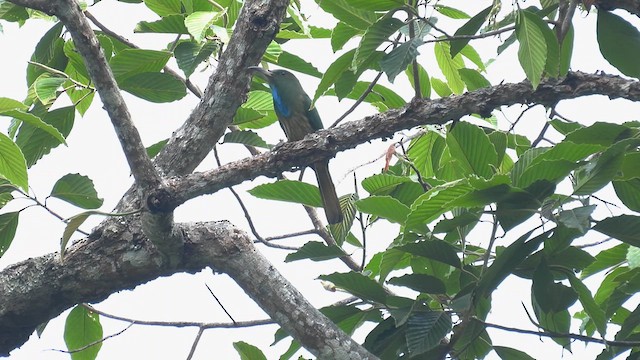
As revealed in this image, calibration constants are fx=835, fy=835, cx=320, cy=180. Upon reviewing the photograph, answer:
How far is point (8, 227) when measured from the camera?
2.67m

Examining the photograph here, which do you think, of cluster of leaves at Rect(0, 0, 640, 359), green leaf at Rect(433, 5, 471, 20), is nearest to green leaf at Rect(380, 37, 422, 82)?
cluster of leaves at Rect(0, 0, 640, 359)

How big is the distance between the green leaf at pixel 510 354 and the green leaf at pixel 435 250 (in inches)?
14.4

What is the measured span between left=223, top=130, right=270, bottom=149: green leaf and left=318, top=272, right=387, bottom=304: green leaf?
2.71ft

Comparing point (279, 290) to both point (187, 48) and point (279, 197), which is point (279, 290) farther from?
point (187, 48)

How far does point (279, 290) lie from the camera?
248 centimetres

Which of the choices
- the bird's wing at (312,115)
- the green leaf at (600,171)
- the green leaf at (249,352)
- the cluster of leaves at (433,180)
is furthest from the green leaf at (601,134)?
the bird's wing at (312,115)

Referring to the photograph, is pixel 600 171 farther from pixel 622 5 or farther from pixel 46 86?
pixel 46 86

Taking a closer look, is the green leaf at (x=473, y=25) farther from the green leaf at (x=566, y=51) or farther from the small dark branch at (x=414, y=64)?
the green leaf at (x=566, y=51)

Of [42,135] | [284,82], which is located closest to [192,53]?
[42,135]

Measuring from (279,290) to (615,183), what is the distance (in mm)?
1003

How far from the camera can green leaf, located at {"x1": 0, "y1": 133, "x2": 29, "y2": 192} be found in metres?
2.40

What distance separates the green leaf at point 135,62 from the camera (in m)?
2.90

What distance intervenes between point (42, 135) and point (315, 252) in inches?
42.1

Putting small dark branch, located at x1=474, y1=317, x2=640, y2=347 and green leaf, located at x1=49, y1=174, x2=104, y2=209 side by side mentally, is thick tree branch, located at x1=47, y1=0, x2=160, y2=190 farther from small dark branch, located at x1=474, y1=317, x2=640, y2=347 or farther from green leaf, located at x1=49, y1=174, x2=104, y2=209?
small dark branch, located at x1=474, y1=317, x2=640, y2=347
